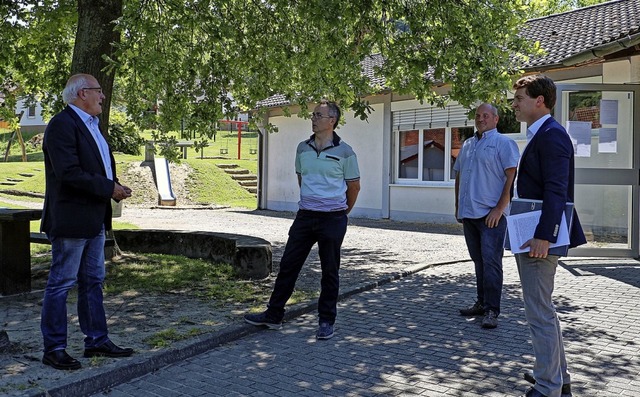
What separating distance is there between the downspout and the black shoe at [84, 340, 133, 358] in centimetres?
753

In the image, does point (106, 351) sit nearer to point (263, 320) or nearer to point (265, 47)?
point (263, 320)

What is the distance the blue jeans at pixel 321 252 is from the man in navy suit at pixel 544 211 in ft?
6.69

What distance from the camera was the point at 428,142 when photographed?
64.0 feet

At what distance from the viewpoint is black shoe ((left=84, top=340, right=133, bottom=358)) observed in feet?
16.6

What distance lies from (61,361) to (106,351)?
0.40 metres

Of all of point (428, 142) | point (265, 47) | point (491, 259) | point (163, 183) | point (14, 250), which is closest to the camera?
Answer: point (491, 259)

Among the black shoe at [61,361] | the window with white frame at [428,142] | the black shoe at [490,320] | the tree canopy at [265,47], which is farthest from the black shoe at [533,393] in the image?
the window with white frame at [428,142]

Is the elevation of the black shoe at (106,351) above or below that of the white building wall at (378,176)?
below

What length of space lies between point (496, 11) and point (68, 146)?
6.20 m

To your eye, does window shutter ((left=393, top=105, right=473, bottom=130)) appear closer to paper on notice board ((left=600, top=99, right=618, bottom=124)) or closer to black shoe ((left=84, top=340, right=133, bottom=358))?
paper on notice board ((left=600, top=99, right=618, bottom=124))

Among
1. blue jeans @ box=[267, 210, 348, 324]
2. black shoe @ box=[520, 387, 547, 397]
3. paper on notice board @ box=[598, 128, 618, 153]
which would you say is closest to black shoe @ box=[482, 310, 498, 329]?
blue jeans @ box=[267, 210, 348, 324]

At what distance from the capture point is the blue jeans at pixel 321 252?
19.8 feet

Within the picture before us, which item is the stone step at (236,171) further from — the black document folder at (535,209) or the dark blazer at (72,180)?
the black document folder at (535,209)

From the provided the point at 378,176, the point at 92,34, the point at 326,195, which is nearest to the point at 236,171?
the point at 378,176
